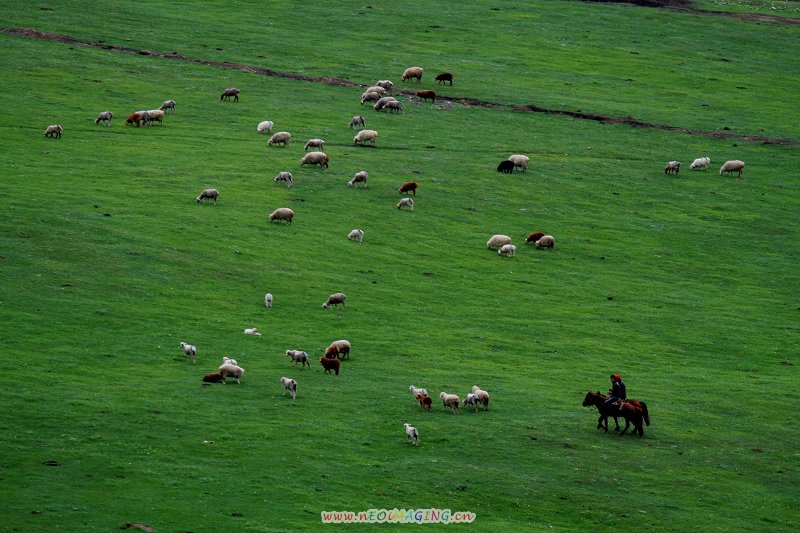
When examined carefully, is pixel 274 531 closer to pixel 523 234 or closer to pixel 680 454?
pixel 680 454

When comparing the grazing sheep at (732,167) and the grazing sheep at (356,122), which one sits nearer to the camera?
the grazing sheep at (732,167)

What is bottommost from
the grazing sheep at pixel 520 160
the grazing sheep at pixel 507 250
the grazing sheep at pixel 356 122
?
the grazing sheep at pixel 507 250

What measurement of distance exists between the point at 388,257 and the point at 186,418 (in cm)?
2000

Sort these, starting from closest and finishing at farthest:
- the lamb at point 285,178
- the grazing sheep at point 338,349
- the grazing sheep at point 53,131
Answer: the grazing sheep at point 338,349 → the lamb at point 285,178 → the grazing sheep at point 53,131

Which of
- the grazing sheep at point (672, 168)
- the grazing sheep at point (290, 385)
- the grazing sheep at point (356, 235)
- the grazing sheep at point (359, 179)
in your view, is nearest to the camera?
the grazing sheep at point (290, 385)

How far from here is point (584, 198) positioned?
61000 mm

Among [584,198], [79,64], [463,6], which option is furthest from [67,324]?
[463,6]

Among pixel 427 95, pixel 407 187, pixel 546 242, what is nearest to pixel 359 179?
pixel 407 187

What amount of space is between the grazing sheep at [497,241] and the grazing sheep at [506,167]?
11168 millimetres

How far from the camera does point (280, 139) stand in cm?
6253

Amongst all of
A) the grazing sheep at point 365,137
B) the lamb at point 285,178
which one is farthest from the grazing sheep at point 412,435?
the grazing sheep at point 365,137

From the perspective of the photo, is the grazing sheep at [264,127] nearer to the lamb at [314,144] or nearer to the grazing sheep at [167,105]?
the lamb at [314,144]

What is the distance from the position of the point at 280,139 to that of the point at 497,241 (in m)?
15.9

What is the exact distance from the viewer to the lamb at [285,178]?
2224 inches
